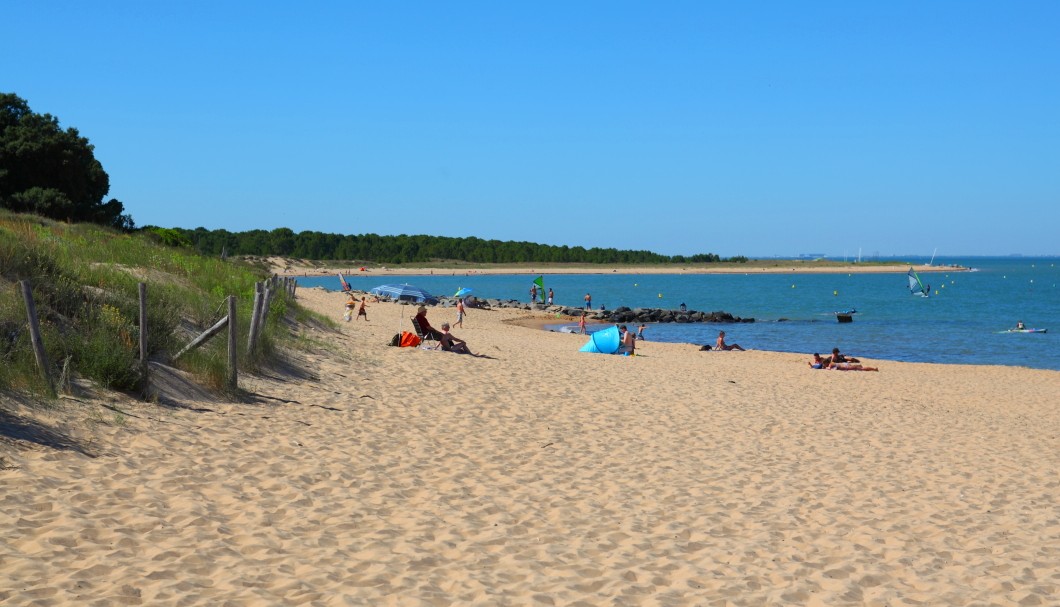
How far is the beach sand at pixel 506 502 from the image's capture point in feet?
17.8

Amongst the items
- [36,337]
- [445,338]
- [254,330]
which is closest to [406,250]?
[445,338]

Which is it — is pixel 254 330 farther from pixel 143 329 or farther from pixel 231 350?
pixel 143 329

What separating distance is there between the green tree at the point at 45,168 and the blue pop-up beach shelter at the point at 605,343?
2025 centimetres

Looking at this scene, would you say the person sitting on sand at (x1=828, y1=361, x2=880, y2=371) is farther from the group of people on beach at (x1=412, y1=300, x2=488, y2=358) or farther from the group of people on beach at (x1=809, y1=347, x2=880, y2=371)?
the group of people on beach at (x1=412, y1=300, x2=488, y2=358)

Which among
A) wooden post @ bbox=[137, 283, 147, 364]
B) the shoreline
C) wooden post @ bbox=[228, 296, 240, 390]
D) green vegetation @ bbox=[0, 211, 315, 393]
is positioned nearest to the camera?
green vegetation @ bbox=[0, 211, 315, 393]

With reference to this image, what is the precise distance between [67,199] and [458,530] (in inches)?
1236

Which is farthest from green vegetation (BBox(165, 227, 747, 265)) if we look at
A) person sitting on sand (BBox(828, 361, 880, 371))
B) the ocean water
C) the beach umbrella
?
person sitting on sand (BBox(828, 361, 880, 371))

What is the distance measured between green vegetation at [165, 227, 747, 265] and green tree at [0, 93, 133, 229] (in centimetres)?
7830

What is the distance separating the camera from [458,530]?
6582mm

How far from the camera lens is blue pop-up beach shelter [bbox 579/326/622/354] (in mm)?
22391

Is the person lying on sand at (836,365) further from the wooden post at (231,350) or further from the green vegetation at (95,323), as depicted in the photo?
the wooden post at (231,350)

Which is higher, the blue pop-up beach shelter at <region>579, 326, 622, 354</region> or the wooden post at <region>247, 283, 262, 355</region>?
the wooden post at <region>247, 283, 262, 355</region>

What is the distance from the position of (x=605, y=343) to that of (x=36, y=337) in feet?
51.8

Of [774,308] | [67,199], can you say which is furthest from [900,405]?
[774,308]
